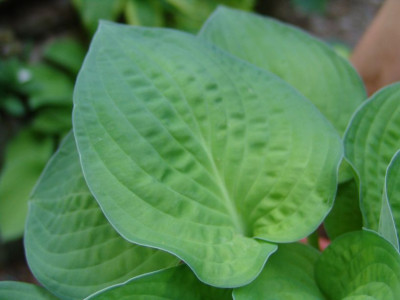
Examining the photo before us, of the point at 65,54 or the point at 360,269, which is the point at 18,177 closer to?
the point at 65,54

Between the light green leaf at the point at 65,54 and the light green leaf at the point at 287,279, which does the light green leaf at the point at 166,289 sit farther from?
the light green leaf at the point at 65,54

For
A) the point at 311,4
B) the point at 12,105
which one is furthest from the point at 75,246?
the point at 311,4

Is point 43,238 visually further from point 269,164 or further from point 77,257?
point 269,164

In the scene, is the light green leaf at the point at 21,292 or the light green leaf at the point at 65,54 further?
the light green leaf at the point at 65,54

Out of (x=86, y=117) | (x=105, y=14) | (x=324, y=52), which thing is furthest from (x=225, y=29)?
(x=105, y=14)

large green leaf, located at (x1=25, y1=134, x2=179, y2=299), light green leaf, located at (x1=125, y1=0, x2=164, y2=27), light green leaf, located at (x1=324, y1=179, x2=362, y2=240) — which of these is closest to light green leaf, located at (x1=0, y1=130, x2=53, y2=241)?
light green leaf, located at (x1=125, y1=0, x2=164, y2=27)

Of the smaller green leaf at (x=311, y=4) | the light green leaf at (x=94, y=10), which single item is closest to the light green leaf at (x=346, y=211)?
the light green leaf at (x=94, y=10)
